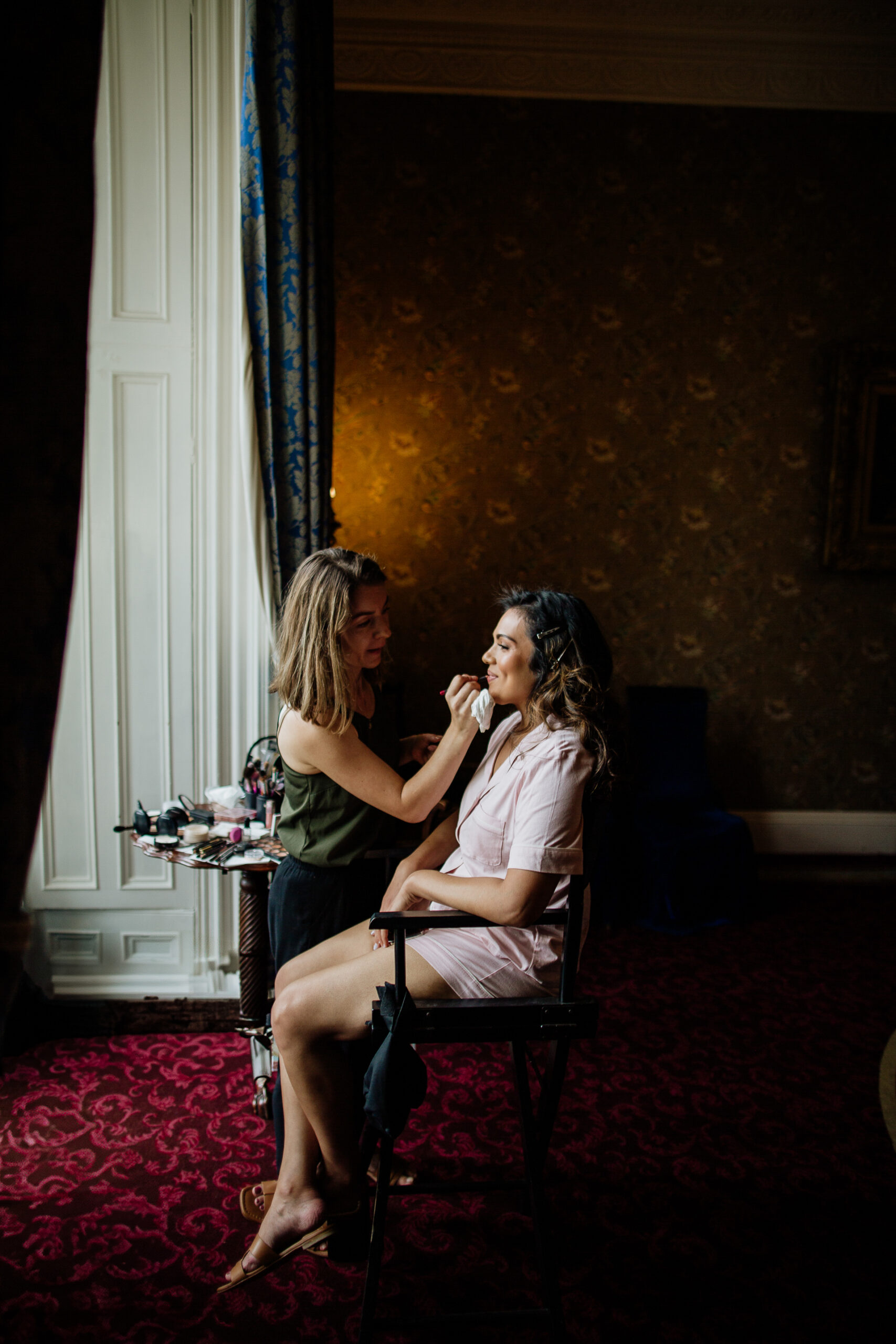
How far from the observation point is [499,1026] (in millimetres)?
1583

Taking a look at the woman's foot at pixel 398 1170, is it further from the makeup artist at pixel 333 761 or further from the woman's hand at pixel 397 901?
the woman's hand at pixel 397 901

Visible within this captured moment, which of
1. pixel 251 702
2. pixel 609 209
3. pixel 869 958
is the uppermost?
pixel 609 209

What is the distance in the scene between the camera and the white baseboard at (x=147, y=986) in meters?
2.81

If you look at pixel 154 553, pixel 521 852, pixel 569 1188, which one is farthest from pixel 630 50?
pixel 569 1188

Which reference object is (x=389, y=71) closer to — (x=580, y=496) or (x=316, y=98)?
(x=316, y=98)

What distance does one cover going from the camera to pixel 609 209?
422cm

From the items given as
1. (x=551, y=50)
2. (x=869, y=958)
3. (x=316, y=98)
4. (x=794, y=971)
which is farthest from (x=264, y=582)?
(x=551, y=50)

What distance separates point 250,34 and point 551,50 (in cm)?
236

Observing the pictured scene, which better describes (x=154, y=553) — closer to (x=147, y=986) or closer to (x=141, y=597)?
(x=141, y=597)

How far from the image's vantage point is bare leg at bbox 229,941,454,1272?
165 centimetres

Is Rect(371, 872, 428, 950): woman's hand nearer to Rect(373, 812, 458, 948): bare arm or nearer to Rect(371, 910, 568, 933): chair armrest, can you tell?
Rect(373, 812, 458, 948): bare arm

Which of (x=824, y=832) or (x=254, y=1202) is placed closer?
(x=254, y=1202)

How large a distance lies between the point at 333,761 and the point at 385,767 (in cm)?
12

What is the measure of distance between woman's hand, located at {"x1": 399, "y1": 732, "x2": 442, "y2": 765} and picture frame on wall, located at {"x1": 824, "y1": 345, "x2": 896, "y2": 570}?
119 inches
